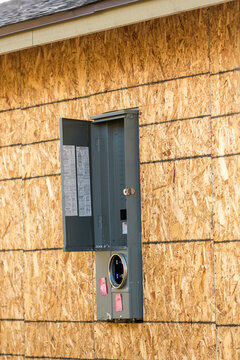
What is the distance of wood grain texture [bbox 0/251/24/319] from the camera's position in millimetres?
9859

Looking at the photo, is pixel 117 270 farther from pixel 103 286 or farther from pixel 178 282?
pixel 178 282

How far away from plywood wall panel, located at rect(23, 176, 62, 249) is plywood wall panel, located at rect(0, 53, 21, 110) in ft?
3.46

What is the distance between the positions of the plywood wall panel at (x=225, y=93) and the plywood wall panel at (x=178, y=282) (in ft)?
4.40

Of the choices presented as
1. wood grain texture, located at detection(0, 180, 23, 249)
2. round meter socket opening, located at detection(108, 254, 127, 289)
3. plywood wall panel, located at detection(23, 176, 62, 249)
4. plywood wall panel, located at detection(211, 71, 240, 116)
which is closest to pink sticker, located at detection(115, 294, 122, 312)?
round meter socket opening, located at detection(108, 254, 127, 289)

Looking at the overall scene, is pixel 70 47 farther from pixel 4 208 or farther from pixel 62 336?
pixel 62 336

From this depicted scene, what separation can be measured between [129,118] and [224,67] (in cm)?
120

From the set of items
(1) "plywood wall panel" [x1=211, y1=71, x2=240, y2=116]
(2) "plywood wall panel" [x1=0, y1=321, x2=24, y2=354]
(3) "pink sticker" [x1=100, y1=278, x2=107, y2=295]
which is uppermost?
(1) "plywood wall panel" [x1=211, y1=71, x2=240, y2=116]

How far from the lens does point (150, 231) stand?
851 centimetres

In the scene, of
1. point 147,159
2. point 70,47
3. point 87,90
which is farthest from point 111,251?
point 70,47

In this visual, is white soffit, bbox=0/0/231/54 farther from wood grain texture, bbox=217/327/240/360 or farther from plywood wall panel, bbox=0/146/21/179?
wood grain texture, bbox=217/327/240/360

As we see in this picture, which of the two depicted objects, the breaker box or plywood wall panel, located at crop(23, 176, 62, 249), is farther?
plywood wall panel, located at crop(23, 176, 62, 249)

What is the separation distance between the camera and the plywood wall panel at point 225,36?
7.86m

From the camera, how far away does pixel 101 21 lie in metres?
7.95

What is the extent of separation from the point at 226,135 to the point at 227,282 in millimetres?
1426
